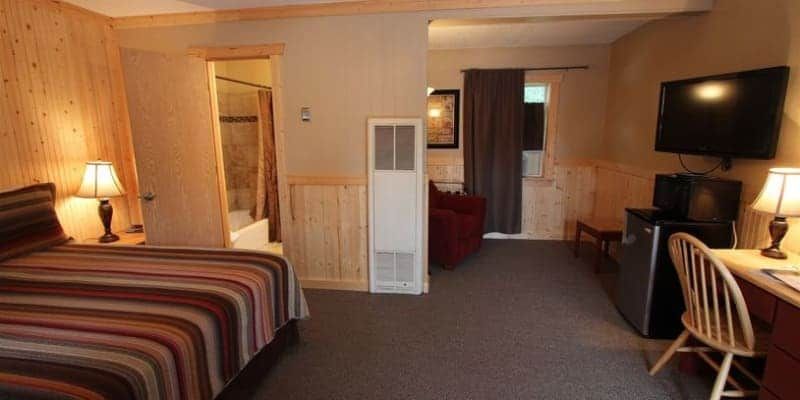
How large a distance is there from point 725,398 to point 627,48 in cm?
338

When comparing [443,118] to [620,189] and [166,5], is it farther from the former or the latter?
[166,5]

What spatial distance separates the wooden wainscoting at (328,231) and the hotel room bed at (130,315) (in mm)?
943

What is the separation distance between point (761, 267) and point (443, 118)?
137 inches

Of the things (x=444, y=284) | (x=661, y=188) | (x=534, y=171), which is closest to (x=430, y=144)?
(x=534, y=171)

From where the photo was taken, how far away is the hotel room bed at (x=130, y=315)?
115 cm

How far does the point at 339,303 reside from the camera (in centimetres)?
301

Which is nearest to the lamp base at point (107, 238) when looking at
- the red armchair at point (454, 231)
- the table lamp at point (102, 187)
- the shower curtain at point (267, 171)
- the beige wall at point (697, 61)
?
the table lamp at point (102, 187)

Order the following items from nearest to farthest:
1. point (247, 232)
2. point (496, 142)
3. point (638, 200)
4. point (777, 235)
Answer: point (777, 235), point (638, 200), point (247, 232), point (496, 142)

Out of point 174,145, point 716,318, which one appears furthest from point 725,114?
point 174,145

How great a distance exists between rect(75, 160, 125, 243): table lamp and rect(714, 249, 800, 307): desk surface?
3.96 m

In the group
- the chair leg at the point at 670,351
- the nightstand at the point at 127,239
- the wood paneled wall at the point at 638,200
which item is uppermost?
the wood paneled wall at the point at 638,200

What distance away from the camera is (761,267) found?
1764mm

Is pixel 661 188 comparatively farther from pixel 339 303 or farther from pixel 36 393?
pixel 36 393

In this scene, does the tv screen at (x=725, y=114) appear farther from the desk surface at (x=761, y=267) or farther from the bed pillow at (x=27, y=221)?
the bed pillow at (x=27, y=221)
